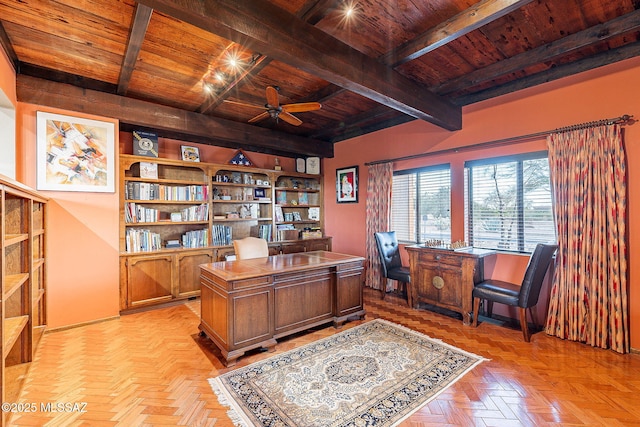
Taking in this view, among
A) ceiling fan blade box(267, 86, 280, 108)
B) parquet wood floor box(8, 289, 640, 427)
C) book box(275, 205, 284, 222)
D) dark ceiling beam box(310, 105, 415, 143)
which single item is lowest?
parquet wood floor box(8, 289, 640, 427)

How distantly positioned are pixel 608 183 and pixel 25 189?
496 centimetres

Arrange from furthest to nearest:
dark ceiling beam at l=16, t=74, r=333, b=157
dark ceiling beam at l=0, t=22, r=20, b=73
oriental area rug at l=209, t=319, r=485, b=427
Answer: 1. dark ceiling beam at l=16, t=74, r=333, b=157
2. dark ceiling beam at l=0, t=22, r=20, b=73
3. oriental area rug at l=209, t=319, r=485, b=427

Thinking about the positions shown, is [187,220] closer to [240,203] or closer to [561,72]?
[240,203]

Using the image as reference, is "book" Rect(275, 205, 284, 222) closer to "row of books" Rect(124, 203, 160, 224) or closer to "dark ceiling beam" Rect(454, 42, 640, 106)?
"row of books" Rect(124, 203, 160, 224)

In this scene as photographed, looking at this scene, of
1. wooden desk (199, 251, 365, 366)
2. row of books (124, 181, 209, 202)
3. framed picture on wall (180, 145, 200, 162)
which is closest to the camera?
wooden desk (199, 251, 365, 366)

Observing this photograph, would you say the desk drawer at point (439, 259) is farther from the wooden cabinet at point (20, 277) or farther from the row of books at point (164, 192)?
the wooden cabinet at point (20, 277)

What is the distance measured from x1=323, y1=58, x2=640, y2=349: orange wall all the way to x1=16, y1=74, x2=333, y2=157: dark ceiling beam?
58.8 inches

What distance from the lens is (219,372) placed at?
238cm

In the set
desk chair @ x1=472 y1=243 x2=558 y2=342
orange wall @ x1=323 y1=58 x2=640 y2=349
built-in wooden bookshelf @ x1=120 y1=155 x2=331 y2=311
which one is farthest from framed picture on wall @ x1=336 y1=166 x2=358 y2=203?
desk chair @ x1=472 y1=243 x2=558 y2=342

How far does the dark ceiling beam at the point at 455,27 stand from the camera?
1927 mm

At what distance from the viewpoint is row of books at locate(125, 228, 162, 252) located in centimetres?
380

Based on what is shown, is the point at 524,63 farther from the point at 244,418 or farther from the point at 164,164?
the point at 164,164

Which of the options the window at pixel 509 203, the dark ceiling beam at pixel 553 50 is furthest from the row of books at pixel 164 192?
the window at pixel 509 203

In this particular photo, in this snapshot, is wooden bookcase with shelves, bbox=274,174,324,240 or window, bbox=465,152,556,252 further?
wooden bookcase with shelves, bbox=274,174,324,240
